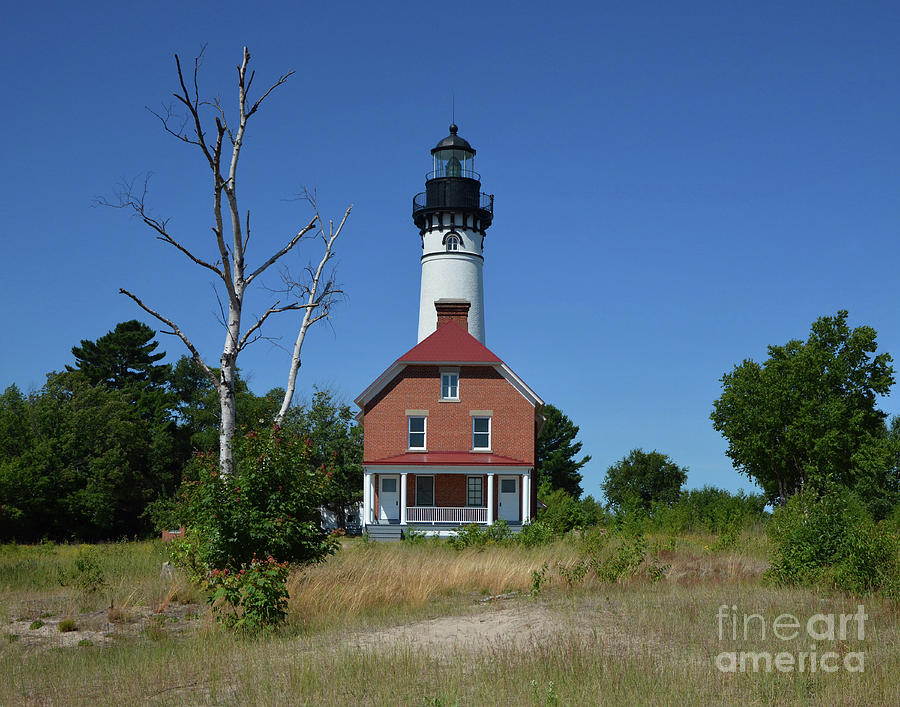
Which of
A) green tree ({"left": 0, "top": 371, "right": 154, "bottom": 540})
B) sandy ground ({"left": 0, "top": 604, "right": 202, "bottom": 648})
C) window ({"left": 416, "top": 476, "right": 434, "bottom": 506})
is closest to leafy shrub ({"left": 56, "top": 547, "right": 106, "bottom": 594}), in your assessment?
sandy ground ({"left": 0, "top": 604, "right": 202, "bottom": 648})

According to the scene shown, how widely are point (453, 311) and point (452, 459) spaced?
893 cm

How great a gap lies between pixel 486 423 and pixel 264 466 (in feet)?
89.7

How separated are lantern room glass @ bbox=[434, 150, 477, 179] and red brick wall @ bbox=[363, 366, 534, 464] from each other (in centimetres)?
1485

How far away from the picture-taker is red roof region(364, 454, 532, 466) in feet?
122

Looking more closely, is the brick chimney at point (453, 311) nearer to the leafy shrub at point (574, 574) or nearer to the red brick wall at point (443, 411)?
the red brick wall at point (443, 411)

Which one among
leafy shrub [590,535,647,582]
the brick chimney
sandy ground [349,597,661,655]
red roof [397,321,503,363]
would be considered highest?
the brick chimney

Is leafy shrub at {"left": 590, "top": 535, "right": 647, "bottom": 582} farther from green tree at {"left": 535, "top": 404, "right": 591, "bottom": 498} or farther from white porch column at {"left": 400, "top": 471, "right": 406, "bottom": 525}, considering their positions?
green tree at {"left": 535, "top": 404, "right": 591, "bottom": 498}

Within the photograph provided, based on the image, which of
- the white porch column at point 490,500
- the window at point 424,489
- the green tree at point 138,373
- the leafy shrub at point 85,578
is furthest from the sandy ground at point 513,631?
the green tree at point 138,373

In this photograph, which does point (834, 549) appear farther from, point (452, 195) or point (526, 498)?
point (452, 195)

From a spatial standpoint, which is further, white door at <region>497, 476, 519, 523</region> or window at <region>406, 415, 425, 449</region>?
window at <region>406, 415, 425, 449</region>

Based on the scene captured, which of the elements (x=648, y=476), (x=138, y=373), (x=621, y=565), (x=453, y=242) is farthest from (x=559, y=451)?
(x=621, y=565)

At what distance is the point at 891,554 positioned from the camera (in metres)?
14.0

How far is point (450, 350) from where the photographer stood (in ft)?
130

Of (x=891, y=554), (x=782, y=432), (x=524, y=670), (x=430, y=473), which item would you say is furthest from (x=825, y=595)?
(x=782, y=432)
